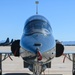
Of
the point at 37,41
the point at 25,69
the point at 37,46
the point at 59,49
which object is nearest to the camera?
the point at 37,46

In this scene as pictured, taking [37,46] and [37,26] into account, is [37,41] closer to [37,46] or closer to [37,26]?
[37,46]

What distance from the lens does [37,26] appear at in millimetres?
13227

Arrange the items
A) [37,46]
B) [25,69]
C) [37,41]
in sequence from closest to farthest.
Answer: [37,46] < [37,41] < [25,69]

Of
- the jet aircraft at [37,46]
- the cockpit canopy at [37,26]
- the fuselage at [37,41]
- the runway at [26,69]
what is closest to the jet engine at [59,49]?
the jet aircraft at [37,46]

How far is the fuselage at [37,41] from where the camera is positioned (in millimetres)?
11078

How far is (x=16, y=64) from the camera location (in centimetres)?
2038

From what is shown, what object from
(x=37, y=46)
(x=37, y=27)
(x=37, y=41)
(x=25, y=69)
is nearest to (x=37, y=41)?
(x=37, y=41)

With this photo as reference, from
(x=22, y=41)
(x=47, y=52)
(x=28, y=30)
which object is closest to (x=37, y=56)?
(x=47, y=52)

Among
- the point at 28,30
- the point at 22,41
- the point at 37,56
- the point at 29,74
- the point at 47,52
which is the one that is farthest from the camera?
the point at 29,74

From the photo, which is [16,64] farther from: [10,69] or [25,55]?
[25,55]

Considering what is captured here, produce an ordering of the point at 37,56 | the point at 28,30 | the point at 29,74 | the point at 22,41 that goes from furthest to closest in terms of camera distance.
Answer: the point at 29,74 → the point at 28,30 → the point at 22,41 → the point at 37,56

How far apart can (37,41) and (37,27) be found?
5.39 feet

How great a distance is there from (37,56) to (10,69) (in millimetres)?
8954

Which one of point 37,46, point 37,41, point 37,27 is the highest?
point 37,27
